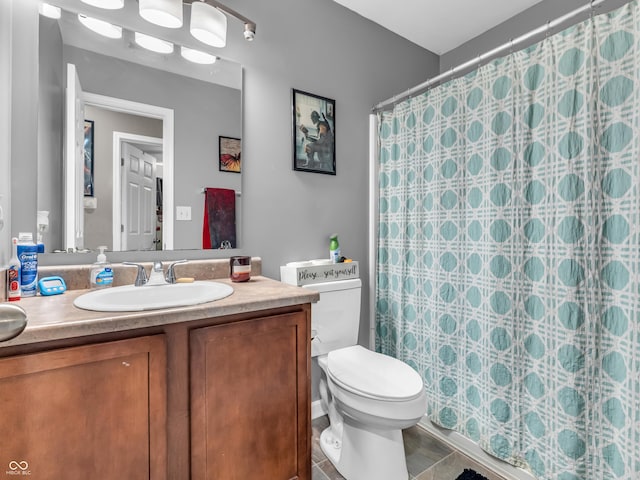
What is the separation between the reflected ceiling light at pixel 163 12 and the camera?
134 cm

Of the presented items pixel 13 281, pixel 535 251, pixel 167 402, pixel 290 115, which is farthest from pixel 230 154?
pixel 535 251

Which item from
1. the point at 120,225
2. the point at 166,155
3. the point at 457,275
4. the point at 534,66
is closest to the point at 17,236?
the point at 120,225

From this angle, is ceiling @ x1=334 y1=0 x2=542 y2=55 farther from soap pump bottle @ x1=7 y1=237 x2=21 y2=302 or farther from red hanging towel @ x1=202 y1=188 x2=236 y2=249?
soap pump bottle @ x1=7 y1=237 x2=21 y2=302

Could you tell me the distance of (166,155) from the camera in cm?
148

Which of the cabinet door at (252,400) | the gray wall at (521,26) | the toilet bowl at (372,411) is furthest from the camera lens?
the gray wall at (521,26)

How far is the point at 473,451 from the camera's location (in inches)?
61.6

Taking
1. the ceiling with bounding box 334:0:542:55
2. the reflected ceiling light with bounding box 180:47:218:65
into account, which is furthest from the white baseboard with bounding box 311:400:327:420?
the ceiling with bounding box 334:0:542:55

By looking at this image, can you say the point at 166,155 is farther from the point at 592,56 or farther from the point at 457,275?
the point at 592,56

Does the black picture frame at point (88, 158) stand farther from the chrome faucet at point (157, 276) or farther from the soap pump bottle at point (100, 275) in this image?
the chrome faucet at point (157, 276)

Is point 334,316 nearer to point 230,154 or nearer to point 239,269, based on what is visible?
point 239,269

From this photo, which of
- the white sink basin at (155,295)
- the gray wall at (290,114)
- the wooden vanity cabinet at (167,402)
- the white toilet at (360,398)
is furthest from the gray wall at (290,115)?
the wooden vanity cabinet at (167,402)

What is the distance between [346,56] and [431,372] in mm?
1993

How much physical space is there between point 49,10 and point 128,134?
1.71 ft

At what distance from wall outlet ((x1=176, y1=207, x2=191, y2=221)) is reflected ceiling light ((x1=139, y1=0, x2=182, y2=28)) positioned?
81 cm
